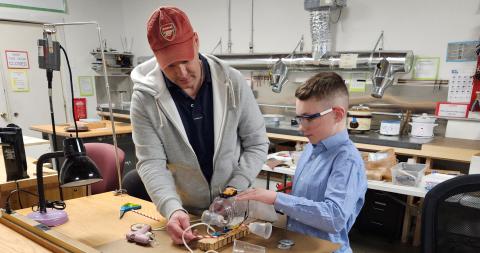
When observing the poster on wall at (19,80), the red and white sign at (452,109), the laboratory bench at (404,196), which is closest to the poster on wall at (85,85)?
the poster on wall at (19,80)

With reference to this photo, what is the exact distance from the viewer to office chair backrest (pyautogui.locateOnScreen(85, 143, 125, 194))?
6.66ft

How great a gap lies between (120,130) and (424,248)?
3431mm

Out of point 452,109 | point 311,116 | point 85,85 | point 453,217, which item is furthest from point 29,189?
point 85,85

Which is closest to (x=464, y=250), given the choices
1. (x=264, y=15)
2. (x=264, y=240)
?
(x=264, y=240)

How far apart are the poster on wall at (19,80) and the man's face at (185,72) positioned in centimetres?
466

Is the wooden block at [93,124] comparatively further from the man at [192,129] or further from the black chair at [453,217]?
the black chair at [453,217]

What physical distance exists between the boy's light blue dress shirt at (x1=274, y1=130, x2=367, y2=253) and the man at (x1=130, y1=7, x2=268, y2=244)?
0.67 ft

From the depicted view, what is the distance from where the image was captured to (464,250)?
1000 millimetres

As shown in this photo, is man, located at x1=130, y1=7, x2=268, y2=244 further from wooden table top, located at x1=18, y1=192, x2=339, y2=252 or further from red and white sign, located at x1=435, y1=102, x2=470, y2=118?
red and white sign, located at x1=435, y1=102, x2=470, y2=118

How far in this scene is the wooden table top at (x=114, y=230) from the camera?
3.22 ft

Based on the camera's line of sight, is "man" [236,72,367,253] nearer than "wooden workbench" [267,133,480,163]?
Yes

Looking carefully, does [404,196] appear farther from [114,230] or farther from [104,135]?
[104,135]

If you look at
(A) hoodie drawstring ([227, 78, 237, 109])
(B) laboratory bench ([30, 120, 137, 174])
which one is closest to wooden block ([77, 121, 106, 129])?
(B) laboratory bench ([30, 120, 137, 174])

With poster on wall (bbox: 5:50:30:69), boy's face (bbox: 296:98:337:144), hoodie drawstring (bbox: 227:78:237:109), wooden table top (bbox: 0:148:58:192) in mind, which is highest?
poster on wall (bbox: 5:50:30:69)
